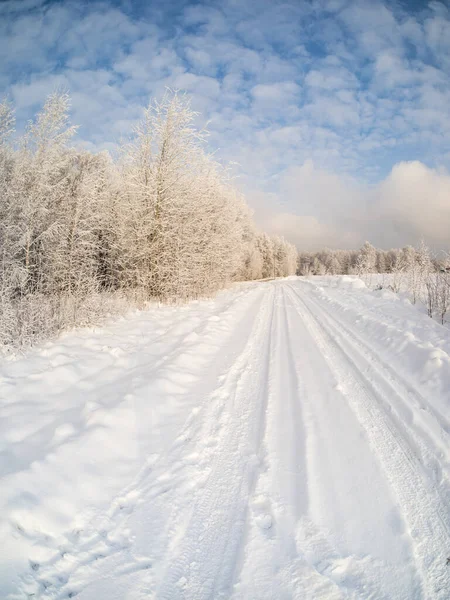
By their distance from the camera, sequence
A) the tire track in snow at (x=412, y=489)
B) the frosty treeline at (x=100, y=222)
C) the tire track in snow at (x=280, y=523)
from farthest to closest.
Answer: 1. the frosty treeline at (x=100, y=222)
2. the tire track in snow at (x=412, y=489)
3. the tire track in snow at (x=280, y=523)

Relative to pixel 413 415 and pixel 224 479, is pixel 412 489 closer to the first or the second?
pixel 413 415

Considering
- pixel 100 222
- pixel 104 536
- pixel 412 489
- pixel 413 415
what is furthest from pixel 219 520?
pixel 100 222

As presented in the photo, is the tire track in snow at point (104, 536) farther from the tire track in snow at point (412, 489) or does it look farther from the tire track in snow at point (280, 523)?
the tire track in snow at point (412, 489)

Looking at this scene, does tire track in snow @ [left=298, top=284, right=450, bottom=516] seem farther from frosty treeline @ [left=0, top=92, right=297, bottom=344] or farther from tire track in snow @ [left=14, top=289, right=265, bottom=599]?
frosty treeline @ [left=0, top=92, right=297, bottom=344]

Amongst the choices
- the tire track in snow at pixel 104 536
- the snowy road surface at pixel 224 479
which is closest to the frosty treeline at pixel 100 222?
the snowy road surface at pixel 224 479

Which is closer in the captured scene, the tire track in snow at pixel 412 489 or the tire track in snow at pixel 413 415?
the tire track in snow at pixel 412 489

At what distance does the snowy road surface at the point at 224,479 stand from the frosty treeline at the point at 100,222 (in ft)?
9.93

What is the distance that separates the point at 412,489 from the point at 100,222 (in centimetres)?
943

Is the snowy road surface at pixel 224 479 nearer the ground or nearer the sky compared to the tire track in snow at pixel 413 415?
nearer the ground

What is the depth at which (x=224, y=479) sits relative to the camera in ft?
8.70

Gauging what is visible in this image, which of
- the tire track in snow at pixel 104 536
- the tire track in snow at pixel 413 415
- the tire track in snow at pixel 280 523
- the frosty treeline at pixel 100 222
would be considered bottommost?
the tire track in snow at pixel 104 536

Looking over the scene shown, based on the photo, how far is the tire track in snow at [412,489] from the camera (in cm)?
182

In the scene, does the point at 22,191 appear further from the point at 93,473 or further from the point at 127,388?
the point at 93,473

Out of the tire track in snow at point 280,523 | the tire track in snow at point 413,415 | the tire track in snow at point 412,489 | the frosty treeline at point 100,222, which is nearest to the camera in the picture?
the tire track in snow at point 280,523
